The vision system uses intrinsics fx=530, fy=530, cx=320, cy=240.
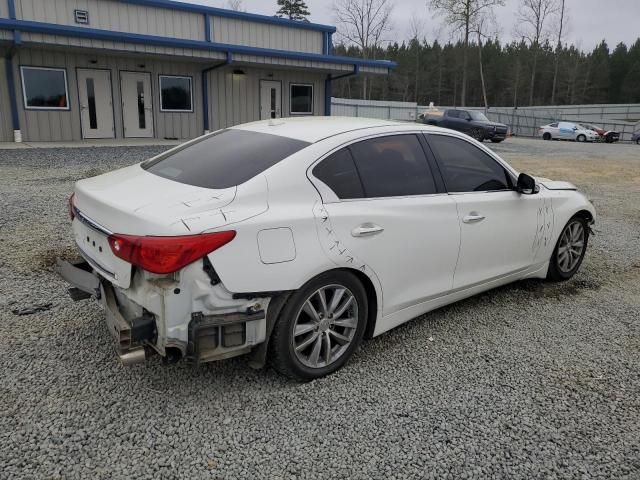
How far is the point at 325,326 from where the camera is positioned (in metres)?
3.14

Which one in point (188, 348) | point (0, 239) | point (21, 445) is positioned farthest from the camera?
point (0, 239)

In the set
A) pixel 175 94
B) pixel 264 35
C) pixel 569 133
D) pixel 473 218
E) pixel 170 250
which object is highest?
pixel 264 35

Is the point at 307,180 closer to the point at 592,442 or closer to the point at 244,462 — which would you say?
the point at 244,462

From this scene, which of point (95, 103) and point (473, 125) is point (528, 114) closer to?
point (473, 125)

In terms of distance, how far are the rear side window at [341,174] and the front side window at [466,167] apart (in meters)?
0.85

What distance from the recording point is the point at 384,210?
3.36m

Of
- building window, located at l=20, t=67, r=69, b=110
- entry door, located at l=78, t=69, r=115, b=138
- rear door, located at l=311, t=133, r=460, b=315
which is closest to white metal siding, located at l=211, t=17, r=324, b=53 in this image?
entry door, located at l=78, t=69, r=115, b=138

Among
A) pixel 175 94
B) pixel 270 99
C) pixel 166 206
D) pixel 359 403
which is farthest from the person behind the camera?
pixel 270 99

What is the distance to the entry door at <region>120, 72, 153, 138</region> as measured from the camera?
17891 millimetres

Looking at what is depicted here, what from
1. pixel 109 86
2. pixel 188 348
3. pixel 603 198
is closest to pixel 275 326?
pixel 188 348

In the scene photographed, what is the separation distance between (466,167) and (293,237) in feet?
6.02

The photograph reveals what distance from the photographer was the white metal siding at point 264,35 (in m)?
19.8

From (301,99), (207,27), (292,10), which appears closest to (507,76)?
(292,10)

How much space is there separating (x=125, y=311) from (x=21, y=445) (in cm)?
79
